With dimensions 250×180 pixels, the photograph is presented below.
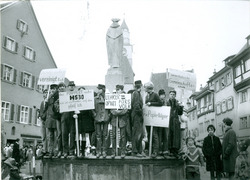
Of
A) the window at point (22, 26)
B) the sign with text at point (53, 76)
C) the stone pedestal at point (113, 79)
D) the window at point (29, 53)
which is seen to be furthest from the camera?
the window at point (29, 53)

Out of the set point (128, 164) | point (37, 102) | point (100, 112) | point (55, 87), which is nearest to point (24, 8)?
point (37, 102)

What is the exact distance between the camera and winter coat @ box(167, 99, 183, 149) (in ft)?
22.6

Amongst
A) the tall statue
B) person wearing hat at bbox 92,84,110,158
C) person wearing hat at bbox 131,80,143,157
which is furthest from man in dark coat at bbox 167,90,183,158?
the tall statue

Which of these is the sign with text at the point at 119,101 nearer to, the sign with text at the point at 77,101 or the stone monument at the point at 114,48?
the sign with text at the point at 77,101

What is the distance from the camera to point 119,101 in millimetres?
6484

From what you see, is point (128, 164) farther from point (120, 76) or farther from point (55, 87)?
point (120, 76)

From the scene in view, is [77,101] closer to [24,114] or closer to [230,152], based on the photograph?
[230,152]

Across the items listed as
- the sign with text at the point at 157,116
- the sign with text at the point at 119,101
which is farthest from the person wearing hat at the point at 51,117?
the sign with text at the point at 157,116

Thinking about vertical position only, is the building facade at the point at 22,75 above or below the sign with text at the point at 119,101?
above

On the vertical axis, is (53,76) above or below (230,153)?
above

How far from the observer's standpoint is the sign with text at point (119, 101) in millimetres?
6492

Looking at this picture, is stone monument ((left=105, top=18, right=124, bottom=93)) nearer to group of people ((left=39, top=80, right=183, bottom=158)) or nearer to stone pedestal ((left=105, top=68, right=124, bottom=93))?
stone pedestal ((left=105, top=68, right=124, bottom=93))

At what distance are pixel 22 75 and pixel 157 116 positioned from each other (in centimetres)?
1567

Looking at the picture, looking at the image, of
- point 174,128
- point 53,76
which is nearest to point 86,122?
point 53,76
